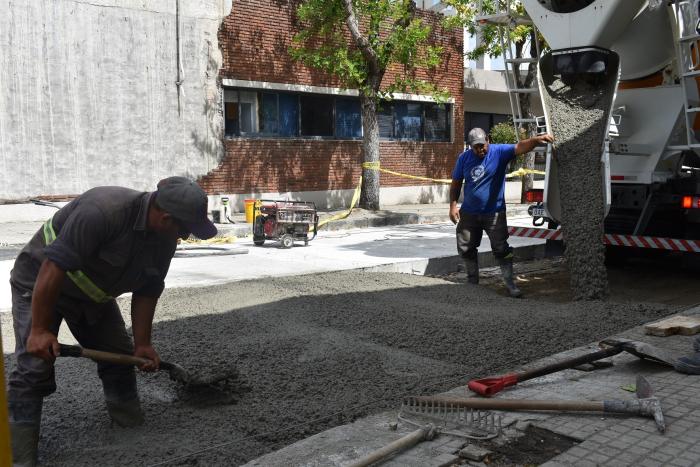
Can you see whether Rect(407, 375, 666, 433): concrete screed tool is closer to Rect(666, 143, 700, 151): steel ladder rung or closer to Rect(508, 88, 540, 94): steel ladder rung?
Rect(666, 143, 700, 151): steel ladder rung

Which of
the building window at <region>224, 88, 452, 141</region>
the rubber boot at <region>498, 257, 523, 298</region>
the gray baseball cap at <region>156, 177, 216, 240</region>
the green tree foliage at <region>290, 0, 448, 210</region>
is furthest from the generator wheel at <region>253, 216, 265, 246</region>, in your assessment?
the gray baseball cap at <region>156, 177, 216, 240</region>

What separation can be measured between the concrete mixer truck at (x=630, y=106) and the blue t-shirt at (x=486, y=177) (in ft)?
1.54

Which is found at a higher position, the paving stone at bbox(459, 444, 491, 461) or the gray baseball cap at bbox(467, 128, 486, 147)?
the gray baseball cap at bbox(467, 128, 486, 147)

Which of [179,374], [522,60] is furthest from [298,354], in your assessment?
[522,60]

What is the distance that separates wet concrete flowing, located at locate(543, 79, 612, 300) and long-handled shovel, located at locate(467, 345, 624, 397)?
2.67 metres

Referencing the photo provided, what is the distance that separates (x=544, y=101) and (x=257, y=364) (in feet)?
14.6

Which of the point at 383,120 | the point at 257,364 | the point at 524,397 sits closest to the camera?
the point at 524,397

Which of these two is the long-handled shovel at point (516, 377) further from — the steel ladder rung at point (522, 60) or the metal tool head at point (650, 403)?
the steel ladder rung at point (522, 60)

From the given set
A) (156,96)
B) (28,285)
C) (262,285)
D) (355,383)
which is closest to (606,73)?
(262,285)

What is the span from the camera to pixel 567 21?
7.11 metres

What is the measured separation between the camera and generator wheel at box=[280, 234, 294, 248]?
A: 10560 mm

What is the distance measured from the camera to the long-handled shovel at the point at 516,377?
4.06m

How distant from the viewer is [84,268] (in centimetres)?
327

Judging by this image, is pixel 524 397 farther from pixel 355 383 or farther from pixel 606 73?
pixel 606 73
